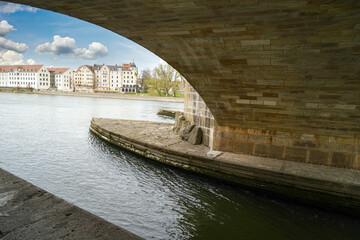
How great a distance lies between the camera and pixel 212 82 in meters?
6.41

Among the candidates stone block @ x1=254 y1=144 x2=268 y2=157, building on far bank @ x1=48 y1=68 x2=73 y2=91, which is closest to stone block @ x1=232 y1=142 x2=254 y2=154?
stone block @ x1=254 y1=144 x2=268 y2=157

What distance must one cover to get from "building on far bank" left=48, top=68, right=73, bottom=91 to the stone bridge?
272ft

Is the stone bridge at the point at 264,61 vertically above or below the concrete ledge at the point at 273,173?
above

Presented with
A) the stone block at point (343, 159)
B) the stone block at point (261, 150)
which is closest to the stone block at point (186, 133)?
the stone block at point (261, 150)

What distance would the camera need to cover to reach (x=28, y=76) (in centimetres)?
7788

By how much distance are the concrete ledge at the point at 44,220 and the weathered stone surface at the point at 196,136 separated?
6.50 metres

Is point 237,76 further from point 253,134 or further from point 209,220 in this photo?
point 209,220

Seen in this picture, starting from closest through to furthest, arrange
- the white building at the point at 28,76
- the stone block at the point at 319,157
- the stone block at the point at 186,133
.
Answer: the stone block at the point at 319,157 → the stone block at the point at 186,133 → the white building at the point at 28,76

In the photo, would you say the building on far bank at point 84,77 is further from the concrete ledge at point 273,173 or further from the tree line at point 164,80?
the concrete ledge at point 273,173

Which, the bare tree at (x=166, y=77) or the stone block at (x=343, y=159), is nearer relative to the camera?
the stone block at (x=343, y=159)

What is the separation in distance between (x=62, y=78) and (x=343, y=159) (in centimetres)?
8671

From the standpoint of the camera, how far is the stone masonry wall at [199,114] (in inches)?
341

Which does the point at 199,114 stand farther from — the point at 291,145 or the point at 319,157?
the point at 319,157

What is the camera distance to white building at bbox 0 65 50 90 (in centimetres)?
7712
